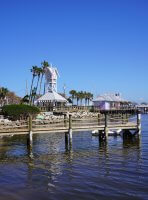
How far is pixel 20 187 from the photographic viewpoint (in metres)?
19.5

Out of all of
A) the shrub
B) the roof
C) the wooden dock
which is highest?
the roof

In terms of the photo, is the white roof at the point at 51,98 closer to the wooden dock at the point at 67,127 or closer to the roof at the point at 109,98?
the roof at the point at 109,98

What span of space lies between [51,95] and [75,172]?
264ft

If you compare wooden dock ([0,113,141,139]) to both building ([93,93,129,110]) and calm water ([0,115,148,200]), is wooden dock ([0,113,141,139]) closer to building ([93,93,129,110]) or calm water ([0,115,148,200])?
calm water ([0,115,148,200])

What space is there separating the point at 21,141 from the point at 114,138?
35.1 ft

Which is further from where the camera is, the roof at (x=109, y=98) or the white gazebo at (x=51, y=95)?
the roof at (x=109, y=98)

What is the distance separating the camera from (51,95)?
338 feet

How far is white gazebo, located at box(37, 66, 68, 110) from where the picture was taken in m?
102

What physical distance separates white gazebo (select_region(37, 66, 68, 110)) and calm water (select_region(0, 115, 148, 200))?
6637 cm

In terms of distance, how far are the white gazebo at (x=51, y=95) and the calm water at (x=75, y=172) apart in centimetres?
6637

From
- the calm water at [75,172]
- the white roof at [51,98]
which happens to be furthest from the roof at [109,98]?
the calm water at [75,172]

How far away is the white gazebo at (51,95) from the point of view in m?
102

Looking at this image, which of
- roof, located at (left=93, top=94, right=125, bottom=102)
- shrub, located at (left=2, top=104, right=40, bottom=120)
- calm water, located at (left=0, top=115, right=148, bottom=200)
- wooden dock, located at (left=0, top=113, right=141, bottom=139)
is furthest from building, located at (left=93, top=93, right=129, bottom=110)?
calm water, located at (left=0, top=115, right=148, bottom=200)

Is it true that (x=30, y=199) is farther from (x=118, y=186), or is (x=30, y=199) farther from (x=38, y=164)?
(x=38, y=164)
